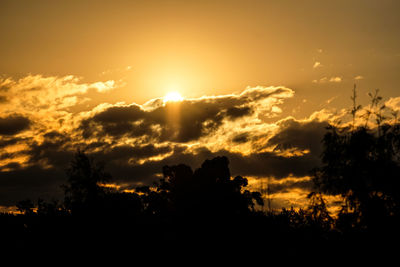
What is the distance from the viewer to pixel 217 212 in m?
53.2

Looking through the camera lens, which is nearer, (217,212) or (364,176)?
(364,176)

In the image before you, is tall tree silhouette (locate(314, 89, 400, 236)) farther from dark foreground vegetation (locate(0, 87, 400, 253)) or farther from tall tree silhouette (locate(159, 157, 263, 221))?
tall tree silhouette (locate(159, 157, 263, 221))

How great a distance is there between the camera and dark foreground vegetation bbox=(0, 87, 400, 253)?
21469mm

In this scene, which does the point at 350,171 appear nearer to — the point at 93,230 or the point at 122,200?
the point at 93,230

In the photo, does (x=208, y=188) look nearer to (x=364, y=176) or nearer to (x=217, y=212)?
(x=217, y=212)

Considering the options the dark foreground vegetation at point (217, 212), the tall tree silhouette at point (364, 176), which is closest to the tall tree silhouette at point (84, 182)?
the dark foreground vegetation at point (217, 212)

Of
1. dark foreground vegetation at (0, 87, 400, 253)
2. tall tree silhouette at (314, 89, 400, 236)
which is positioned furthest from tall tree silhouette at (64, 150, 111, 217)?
tall tree silhouette at (314, 89, 400, 236)

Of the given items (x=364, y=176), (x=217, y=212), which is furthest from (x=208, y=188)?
(x=364, y=176)

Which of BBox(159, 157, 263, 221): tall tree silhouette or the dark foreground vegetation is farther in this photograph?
BBox(159, 157, 263, 221): tall tree silhouette

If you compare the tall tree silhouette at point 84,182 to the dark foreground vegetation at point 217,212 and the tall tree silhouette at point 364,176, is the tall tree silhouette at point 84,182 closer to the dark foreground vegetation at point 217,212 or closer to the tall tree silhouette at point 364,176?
the dark foreground vegetation at point 217,212

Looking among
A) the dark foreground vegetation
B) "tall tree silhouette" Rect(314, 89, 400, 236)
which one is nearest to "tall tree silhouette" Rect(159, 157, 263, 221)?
the dark foreground vegetation

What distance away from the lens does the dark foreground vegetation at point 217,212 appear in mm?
21469

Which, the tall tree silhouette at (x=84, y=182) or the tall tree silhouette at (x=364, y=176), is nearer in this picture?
the tall tree silhouette at (x=364, y=176)

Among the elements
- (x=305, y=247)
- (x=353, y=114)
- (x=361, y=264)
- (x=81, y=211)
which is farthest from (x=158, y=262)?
(x=353, y=114)
